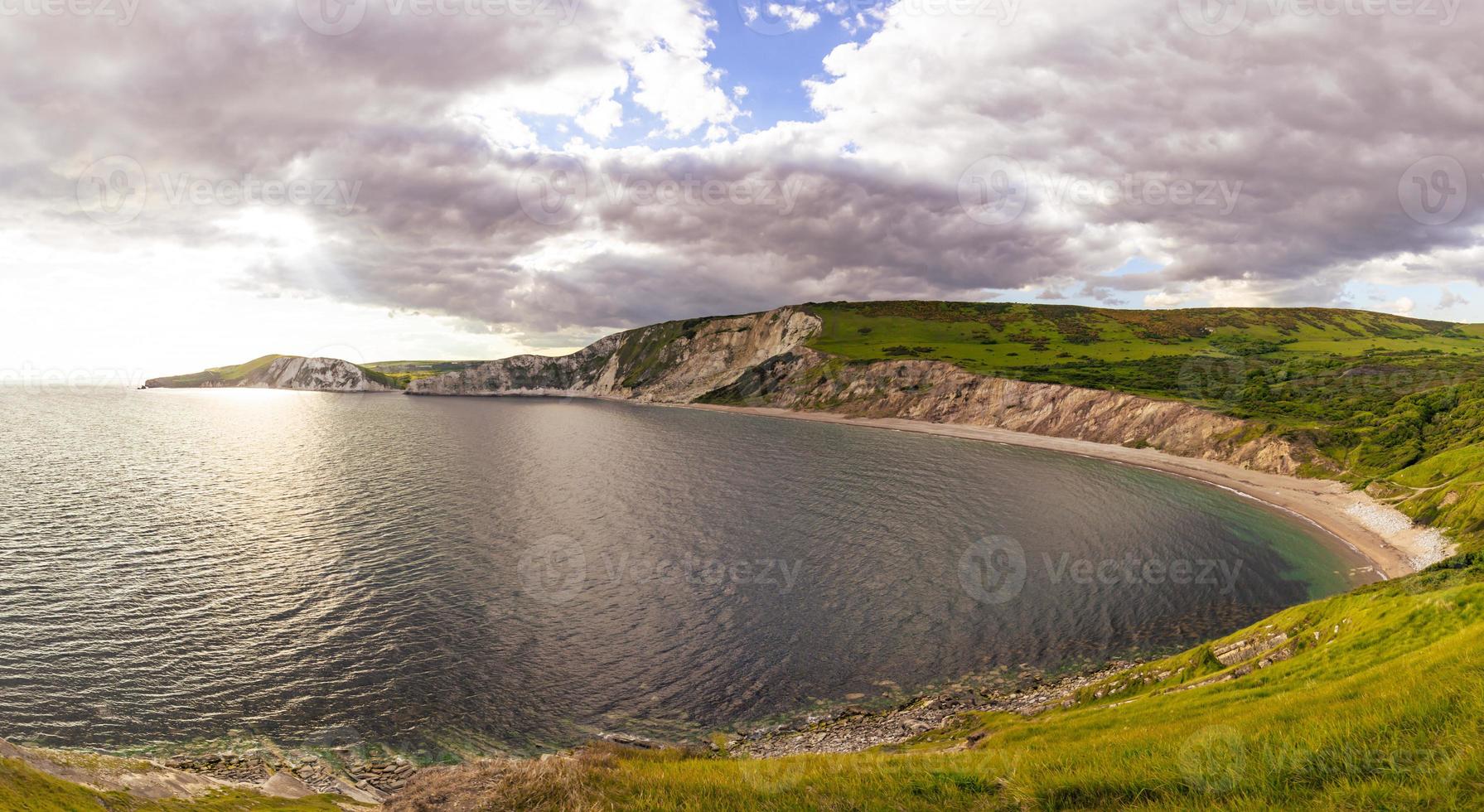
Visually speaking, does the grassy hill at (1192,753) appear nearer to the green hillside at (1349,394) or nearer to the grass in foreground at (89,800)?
the grass in foreground at (89,800)

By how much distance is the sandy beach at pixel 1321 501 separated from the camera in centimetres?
5434

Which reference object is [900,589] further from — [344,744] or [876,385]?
[876,385]

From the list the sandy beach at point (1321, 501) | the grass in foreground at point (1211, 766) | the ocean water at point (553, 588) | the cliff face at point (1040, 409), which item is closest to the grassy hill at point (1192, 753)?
the grass in foreground at point (1211, 766)

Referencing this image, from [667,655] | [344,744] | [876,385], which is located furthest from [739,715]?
[876,385]

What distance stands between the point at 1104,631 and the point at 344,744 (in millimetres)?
45920

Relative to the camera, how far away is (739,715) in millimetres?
30547

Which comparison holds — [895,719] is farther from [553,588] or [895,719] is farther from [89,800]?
[89,800]
